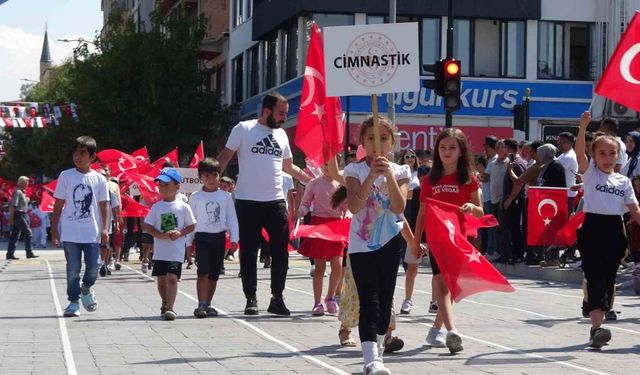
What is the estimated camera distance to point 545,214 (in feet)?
67.4

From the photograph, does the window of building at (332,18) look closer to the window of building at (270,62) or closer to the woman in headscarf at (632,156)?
the window of building at (270,62)

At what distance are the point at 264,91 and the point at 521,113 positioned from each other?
2554 centimetres

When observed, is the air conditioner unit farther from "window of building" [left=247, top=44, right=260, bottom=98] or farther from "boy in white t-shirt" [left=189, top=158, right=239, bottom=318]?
"window of building" [left=247, top=44, right=260, bottom=98]

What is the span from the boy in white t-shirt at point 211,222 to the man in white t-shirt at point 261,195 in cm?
21

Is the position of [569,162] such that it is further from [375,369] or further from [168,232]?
[375,369]

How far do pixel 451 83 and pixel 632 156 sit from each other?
6.24m

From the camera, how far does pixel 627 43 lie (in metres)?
12.6

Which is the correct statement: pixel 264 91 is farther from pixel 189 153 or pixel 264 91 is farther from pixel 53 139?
pixel 53 139

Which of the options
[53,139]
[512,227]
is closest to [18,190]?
[512,227]

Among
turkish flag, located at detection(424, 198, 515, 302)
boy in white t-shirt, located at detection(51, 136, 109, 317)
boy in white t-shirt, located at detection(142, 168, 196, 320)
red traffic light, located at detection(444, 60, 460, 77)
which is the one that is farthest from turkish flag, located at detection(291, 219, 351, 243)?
red traffic light, located at detection(444, 60, 460, 77)

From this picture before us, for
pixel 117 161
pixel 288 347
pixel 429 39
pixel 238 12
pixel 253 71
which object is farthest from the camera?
pixel 238 12

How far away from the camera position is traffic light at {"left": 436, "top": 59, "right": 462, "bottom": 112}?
2444 centimetres

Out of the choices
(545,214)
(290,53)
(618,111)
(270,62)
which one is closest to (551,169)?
Result: (545,214)

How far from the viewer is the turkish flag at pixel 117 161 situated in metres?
27.0
